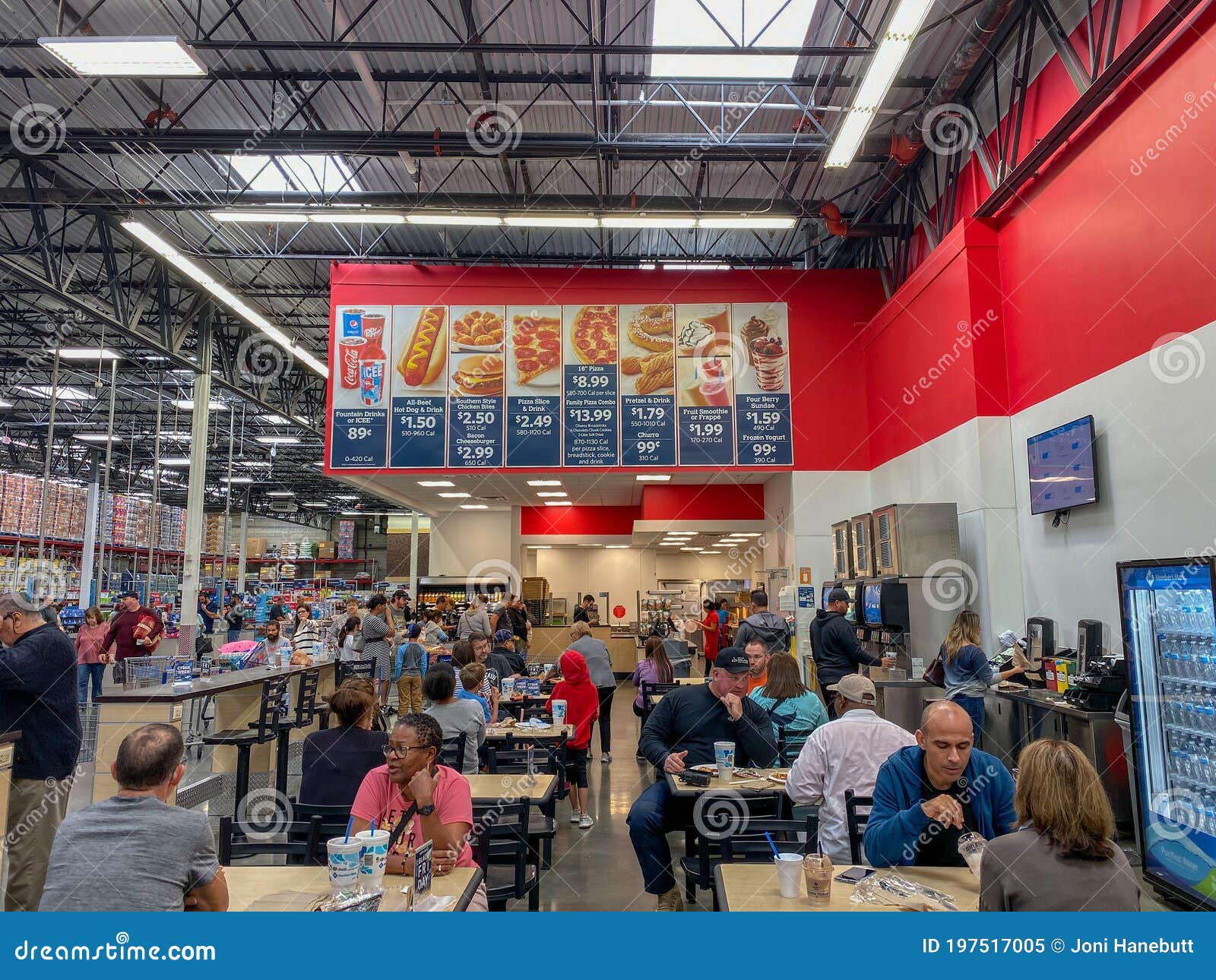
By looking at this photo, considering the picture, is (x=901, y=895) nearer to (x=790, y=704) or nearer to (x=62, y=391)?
(x=790, y=704)

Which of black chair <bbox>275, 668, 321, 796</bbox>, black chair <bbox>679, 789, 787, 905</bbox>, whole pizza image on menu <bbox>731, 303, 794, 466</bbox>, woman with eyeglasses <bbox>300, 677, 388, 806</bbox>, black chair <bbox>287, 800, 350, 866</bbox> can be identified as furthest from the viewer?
whole pizza image on menu <bbox>731, 303, 794, 466</bbox>

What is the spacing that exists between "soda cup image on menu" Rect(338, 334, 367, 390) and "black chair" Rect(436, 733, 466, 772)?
6.99 metres

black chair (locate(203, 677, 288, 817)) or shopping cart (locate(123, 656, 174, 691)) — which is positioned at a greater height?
shopping cart (locate(123, 656, 174, 691))

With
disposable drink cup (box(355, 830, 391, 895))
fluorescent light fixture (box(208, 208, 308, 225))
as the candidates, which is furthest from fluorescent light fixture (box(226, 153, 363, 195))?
disposable drink cup (box(355, 830, 391, 895))

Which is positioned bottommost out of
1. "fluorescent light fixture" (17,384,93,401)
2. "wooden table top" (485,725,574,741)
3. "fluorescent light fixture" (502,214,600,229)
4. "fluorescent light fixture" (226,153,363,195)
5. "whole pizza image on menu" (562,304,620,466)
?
"wooden table top" (485,725,574,741)

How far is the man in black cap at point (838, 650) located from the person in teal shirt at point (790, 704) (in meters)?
2.58

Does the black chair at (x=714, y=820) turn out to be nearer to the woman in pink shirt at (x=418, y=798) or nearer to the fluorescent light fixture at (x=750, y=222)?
the woman in pink shirt at (x=418, y=798)

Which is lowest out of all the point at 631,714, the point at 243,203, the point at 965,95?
the point at 631,714

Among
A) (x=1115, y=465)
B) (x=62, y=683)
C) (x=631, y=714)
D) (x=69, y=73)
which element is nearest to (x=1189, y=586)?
(x=1115, y=465)

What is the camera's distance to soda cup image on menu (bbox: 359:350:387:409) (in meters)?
10.6

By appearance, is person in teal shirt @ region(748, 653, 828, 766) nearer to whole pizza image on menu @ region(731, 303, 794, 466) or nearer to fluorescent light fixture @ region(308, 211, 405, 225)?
whole pizza image on menu @ region(731, 303, 794, 466)

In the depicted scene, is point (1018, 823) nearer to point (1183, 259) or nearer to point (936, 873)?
point (936, 873)

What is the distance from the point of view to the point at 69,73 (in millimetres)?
7707

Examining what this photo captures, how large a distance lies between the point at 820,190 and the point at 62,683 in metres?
9.57
